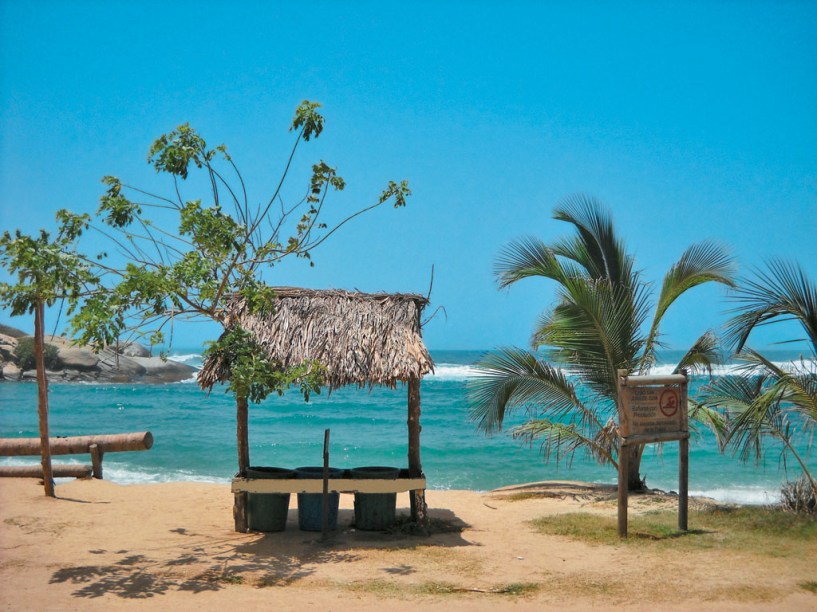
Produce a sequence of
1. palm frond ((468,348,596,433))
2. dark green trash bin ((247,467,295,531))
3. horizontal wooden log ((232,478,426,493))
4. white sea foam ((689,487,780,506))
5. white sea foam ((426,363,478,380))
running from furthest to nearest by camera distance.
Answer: white sea foam ((426,363,478,380)) → white sea foam ((689,487,780,506)) → palm frond ((468,348,596,433)) → dark green trash bin ((247,467,295,531)) → horizontal wooden log ((232,478,426,493))

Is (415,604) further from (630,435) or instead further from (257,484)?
(630,435)

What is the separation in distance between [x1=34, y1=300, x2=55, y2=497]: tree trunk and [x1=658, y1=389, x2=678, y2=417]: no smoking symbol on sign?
796 cm

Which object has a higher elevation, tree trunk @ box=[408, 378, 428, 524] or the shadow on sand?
tree trunk @ box=[408, 378, 428, 524]

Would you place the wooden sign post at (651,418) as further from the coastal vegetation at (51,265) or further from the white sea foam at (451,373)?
the white sea foam at (451,373)

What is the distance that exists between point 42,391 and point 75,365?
34.8 m

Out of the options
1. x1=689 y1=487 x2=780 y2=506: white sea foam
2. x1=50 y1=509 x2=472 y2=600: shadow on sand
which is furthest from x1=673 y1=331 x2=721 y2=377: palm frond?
x1=50 y1=509 x2=472 y2=600: shadow on sand

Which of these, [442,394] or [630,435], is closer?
[630,435]

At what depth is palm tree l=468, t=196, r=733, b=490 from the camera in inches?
444

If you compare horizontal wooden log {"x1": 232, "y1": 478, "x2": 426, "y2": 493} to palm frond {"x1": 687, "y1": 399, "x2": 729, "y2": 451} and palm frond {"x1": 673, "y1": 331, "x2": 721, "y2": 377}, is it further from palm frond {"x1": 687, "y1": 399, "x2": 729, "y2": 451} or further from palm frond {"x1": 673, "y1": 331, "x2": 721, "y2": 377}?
palm frond {"x1": 673, "y1": 331, "x2": 721, "y2": 377}

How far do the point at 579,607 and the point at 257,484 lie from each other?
4.06 meters

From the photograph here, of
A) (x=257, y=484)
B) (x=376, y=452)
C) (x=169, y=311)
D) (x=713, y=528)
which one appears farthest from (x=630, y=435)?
(x=376, y=452)

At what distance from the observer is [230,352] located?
29.2ft

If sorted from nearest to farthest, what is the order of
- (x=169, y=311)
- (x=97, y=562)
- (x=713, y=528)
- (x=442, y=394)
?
(x=97, y=562) < (x=169, y=311) < (x=713, y=528) < (x=442, y=394)

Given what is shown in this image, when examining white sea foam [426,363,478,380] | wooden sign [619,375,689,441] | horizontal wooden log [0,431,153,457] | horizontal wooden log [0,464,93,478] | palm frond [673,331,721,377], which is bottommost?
white sea foam [426,363,478,380]
